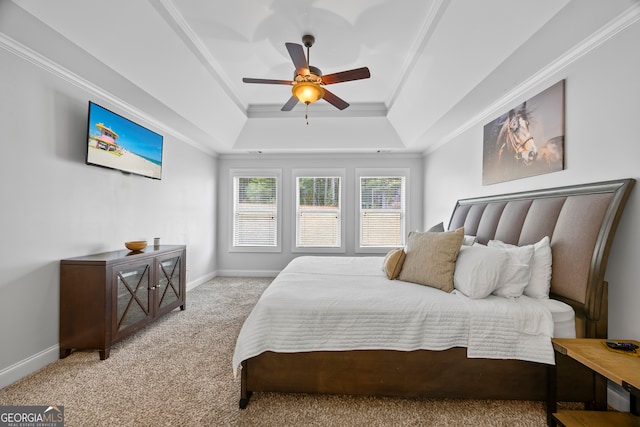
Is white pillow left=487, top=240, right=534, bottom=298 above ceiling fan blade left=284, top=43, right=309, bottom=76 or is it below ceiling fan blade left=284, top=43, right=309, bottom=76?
below

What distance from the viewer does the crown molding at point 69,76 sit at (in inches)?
75.5

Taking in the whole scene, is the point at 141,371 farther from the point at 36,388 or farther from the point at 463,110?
the point at 463,110

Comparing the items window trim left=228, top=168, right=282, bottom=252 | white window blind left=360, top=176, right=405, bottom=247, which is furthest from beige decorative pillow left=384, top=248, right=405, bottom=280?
window trim left=228, top=168, right=282, bottom=252

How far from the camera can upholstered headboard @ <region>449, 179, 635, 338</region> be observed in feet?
5.23

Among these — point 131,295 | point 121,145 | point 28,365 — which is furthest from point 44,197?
point 28,365

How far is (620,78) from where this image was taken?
5.50 ft

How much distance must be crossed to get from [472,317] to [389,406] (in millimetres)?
756

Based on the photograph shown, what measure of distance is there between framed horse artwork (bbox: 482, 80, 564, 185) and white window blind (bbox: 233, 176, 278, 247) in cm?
360

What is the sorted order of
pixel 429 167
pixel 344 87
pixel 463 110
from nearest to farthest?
1. pixel 463 110
2. pixel 344 87
3. pixel 429 167

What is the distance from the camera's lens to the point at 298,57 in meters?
2.11

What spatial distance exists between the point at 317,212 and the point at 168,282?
285 centimetres

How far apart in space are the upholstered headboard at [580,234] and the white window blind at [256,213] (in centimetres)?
394

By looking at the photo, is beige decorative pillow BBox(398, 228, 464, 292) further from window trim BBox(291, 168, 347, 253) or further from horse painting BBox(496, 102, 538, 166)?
window trim BBox(291, 168, 347, 253)

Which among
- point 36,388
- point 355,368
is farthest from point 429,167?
point 36,388
